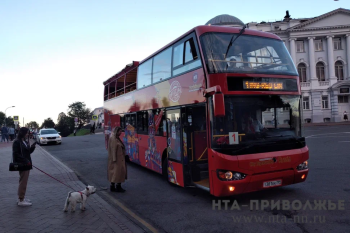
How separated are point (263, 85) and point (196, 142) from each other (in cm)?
214

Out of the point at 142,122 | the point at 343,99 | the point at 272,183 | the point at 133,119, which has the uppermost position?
the point at 343,99

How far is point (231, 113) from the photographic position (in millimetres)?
6195

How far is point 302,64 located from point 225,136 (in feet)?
158

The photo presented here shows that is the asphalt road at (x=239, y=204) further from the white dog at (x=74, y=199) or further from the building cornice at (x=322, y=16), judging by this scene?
the building cornice at (x=322, y=16)

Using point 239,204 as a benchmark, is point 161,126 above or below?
above

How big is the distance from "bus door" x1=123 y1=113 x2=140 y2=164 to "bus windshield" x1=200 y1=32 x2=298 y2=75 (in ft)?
17.5

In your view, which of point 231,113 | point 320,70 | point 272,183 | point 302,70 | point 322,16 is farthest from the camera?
point 302,70

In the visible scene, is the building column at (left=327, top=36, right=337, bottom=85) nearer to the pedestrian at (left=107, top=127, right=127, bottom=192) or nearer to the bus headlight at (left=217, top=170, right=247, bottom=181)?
the pedestrian at (left=107, top=127, right=127, bottom=192)

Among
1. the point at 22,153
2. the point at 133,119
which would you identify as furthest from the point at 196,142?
the point at 133,119

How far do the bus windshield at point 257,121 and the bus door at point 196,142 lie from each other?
3.61 ft

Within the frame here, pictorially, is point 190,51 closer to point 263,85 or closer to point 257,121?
point 263,85

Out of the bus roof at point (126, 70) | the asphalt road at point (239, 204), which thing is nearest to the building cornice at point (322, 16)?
the bus roof at point (126, 70)

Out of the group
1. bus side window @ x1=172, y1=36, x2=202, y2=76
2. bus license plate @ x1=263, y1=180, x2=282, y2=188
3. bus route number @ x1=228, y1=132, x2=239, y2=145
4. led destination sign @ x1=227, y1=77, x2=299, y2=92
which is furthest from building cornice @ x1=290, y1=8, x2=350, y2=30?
bus route number @ x1=228, y1=132, x2=239, y2=145

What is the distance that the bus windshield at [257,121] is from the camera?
20.2ft
